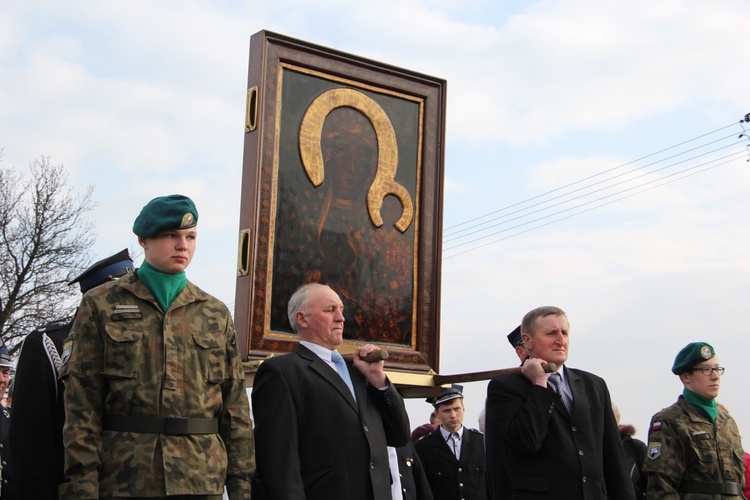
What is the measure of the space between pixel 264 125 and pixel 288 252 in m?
0.84

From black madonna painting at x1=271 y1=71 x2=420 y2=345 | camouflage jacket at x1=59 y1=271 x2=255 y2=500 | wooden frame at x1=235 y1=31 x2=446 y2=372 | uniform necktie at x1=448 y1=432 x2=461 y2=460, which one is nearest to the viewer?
camouflage jacket at x1=59 y1=271 x2=255 y2=500

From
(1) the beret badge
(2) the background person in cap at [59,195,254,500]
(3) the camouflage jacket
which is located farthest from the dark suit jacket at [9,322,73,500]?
(1) the beret badge

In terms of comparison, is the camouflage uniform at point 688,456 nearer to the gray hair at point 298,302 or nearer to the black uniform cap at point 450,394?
the black uniform cap at point 450,394

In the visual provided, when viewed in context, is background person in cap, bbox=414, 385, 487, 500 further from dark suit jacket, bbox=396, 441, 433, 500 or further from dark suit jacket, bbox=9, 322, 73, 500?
dark suit jacket, bbox=9, 322, 73, 500

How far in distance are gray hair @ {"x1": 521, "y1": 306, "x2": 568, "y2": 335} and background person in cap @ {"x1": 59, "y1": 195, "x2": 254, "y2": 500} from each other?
179 cm

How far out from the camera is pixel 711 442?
22.2 feet

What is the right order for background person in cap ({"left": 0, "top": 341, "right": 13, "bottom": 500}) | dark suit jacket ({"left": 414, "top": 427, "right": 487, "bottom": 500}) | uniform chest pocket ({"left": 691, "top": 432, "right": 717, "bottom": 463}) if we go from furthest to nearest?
dark suit jacket ({"left": 414, "top": 427, "right": 487, "bottom": 500}), background person in cap ({"left": 0, "top": 341, "right": 13, "bottom": 500}), uniform chest pocket ({"left": 691, "top": 432, "right": 717, "bottom": 463})

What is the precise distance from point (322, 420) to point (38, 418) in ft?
4.29

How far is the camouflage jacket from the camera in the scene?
3.74 m

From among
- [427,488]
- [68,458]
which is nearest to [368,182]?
[427,488]

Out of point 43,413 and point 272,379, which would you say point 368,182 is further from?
point 43,413

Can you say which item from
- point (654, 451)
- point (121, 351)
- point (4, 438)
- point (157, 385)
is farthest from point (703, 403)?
point (4, 438)

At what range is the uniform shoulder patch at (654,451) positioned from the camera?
22.0ft

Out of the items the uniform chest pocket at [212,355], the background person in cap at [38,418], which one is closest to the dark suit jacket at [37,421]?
the background person in cap at [38,418]
